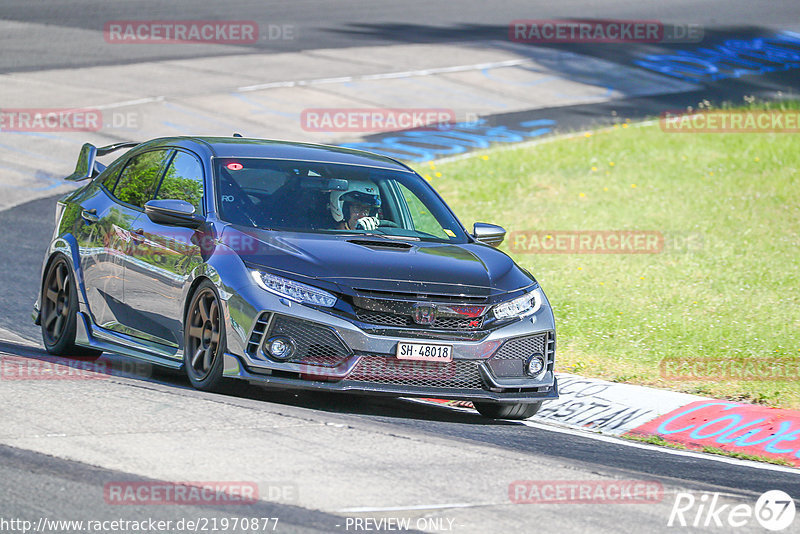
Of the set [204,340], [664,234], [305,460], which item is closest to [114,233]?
[204,340]

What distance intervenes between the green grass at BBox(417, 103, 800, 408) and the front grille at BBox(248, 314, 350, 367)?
352cm

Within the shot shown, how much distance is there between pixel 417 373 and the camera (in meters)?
8.06

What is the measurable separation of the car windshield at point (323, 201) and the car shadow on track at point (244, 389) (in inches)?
44.1

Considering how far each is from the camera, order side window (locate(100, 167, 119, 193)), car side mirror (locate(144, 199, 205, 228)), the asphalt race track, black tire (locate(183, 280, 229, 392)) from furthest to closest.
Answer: side window (locate(100, 167, 119, 193))
car side mirror (locate(144, 199, 205, 228))
black tire (locate(183, 280, 229, 392))
the asphalt race track

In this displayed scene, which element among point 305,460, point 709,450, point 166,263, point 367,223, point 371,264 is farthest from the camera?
point 367,223

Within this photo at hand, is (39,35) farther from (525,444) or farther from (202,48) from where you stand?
(525,444)

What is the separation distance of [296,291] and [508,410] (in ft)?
6.27

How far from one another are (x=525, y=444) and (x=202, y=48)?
2429 cm

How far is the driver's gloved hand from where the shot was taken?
29.6ft

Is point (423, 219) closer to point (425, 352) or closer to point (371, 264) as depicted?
point (371, 264)

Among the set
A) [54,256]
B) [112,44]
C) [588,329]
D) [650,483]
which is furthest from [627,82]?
[650,483]

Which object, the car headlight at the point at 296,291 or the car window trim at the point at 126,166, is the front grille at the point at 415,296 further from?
the car window trim at the point at 126,166

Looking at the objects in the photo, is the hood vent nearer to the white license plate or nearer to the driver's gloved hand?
the driver's gloved hand

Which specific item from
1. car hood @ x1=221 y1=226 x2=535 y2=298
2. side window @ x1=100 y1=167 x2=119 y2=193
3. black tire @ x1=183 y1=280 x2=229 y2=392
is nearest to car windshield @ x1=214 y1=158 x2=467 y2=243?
car hood @ x1=221 y1=226 x2=535 y2=298
